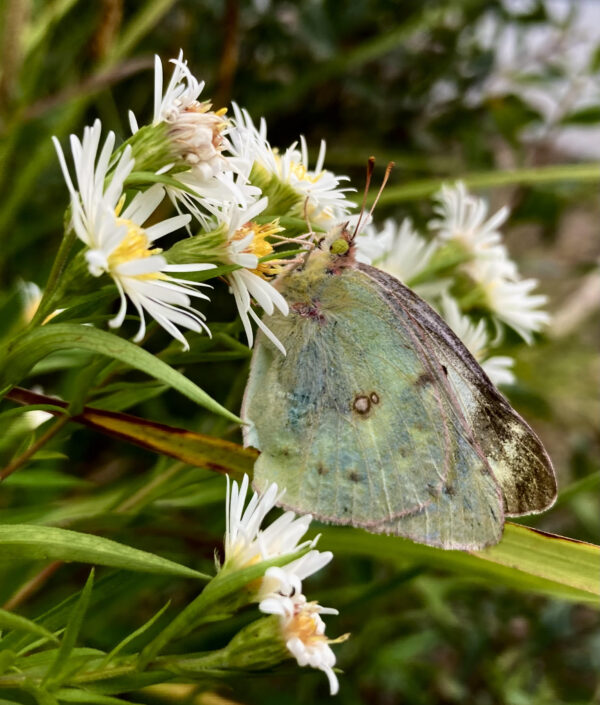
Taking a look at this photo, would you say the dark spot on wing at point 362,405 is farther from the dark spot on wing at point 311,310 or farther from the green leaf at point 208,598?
the green leaf at point 208,598

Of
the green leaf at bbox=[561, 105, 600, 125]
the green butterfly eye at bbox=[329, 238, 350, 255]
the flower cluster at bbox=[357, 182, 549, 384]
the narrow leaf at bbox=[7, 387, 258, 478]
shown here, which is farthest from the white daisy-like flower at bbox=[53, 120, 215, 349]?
the green leaf at bbox=[561, 105, 600, 125]

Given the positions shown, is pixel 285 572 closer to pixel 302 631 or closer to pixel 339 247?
pixel 302 631

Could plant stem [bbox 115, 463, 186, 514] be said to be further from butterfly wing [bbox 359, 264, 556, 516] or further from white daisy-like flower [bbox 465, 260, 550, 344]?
white daisy-like flower [bbox 465, 260, 550, 344]

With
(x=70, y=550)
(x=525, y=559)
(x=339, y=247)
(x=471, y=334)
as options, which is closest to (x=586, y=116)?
(x=471, y=334)

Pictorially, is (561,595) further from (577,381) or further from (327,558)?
(577,381)

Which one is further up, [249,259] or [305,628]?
[249,259]

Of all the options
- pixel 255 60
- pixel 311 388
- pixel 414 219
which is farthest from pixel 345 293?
pixel 255 60
